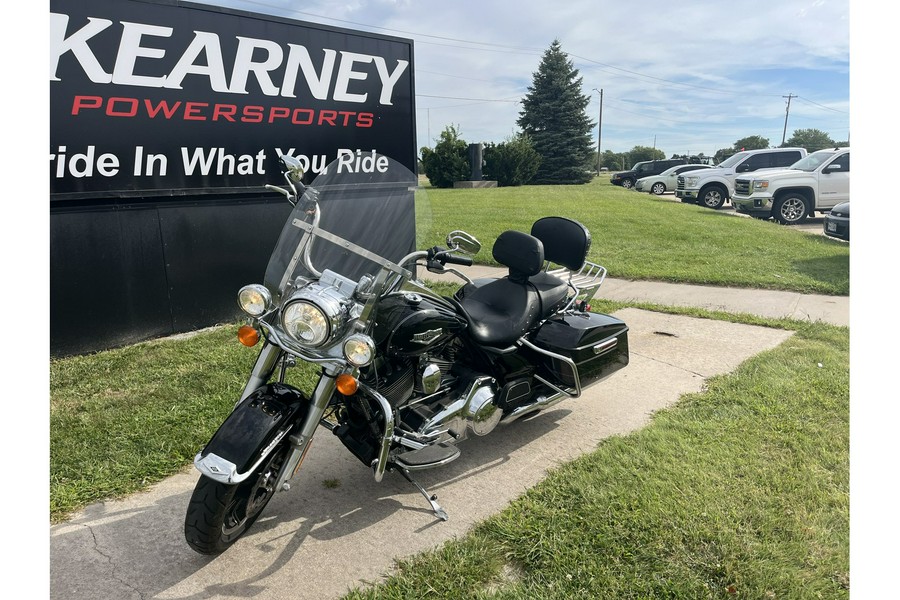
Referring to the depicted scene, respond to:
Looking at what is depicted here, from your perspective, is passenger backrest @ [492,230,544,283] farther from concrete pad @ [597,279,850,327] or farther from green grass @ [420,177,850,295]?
concrete pad @ [597,279,850,327]

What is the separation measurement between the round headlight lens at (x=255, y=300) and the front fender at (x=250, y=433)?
36 cm

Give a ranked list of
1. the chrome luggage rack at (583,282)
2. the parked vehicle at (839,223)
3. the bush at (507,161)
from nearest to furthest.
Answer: the chrome luggage rack at (583,282) < the parked vehicle at (839,223) < the bush at (507,161)

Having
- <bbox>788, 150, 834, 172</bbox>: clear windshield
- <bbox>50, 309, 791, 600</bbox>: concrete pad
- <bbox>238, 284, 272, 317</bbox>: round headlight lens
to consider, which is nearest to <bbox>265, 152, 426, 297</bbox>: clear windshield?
<bbox>238, 284, 272, 317</bbox>: round headlight lens

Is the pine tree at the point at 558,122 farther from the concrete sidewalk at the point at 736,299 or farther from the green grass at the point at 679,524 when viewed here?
the green grass at the point at 679,524

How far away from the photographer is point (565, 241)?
3922 mm

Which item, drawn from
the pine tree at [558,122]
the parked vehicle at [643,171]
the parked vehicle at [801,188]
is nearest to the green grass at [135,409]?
the parked vehicle at [801,188]

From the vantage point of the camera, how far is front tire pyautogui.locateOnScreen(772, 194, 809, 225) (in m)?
14.4

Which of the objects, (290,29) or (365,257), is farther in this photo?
(290,29)

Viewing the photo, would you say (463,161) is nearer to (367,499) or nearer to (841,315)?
(841,315)

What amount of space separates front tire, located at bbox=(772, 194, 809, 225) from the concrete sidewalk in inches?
336

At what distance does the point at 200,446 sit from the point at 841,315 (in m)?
A: 6.20

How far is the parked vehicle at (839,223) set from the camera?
1062 cm
